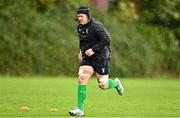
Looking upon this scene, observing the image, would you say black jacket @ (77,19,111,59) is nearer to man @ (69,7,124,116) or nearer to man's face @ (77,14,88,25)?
man @ (69,7,124,116)

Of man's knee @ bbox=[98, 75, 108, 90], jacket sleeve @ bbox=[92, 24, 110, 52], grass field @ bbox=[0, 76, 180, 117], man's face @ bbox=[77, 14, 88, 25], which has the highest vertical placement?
man's face @ bbox=[77, 14, 88, 25]

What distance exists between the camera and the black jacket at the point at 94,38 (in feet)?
43.1

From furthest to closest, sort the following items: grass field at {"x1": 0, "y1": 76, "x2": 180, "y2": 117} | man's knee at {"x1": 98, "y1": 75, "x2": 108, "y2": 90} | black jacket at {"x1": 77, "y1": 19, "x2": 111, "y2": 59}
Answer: man's knee at {"x1": 98, "y1": 75, "x2": 108, "y2": 90}
grass field at {"x1": 0, "y1": 76, "x2": 180, "y2": 117}
black jacket at {"x1": 77, "y1": 19, "x2": 111, "y2": 59}

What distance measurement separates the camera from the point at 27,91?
64.8ft

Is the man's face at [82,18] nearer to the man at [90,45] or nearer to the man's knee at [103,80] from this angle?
the man at [90,45]

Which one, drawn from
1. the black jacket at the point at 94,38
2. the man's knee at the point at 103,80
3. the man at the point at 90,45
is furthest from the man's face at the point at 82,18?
the man's knee at the point at 103,80

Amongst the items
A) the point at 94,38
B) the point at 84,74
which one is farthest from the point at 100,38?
the point at 84,74

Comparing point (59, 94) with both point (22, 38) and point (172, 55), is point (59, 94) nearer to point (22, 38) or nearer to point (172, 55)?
point (22, 38)

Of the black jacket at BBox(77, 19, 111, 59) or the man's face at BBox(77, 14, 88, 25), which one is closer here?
the man's face at BBox(77, 14, 88, 25)

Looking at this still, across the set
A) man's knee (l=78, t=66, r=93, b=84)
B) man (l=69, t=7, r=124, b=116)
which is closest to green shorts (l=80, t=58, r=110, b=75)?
man (l=69, t=7, r=124, b=116)

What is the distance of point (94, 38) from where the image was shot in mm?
13250

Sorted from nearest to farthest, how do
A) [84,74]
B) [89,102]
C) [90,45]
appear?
[84,74] → [90,45] → [89,102]

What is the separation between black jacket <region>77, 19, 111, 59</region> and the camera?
13.1 m

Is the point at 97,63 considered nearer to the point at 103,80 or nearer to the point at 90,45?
the point at 90,45
